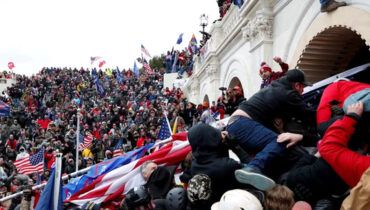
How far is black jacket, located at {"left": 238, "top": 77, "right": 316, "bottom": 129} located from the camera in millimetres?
3500

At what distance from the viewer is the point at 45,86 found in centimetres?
3453

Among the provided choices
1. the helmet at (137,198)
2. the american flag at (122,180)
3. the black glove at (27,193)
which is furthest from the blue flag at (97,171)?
the helmet at (137,198)

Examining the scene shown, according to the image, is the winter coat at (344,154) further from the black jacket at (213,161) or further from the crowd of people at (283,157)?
the black jacket at (213,161)

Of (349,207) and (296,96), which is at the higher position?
(296,96)

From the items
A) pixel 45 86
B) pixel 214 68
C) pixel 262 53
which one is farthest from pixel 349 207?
pixel 45 86

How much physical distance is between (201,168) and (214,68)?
12.9 m

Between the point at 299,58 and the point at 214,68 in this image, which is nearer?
the point at 299,58

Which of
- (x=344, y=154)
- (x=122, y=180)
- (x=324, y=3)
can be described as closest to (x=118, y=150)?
(x=122, y=180)

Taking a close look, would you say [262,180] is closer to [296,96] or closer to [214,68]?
[296,96]

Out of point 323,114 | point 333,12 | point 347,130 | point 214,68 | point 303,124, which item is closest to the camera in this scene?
point 347,130

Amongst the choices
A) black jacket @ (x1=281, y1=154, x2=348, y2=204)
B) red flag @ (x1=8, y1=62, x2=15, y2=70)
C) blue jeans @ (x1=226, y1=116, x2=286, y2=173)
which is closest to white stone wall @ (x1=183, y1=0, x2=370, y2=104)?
blue jeans @ (x1=226, y1=116, x2=286, y2=173)

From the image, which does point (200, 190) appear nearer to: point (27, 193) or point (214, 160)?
point (214, 160)

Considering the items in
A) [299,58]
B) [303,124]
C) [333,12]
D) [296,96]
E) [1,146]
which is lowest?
[1,146]

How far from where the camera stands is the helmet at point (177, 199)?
134 inches
